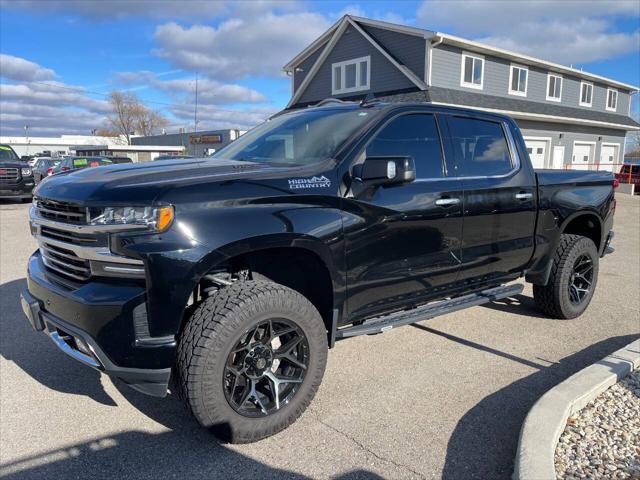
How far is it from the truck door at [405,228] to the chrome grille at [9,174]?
53.2 feet

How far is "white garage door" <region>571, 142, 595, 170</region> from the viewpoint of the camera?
27633 millimetres

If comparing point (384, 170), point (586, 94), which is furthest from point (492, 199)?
point (586, 94)

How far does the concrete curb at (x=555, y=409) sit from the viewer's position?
252cm

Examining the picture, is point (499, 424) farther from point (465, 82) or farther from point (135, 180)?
point (465, 82)

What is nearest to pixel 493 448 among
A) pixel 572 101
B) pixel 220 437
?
pixel 220 437

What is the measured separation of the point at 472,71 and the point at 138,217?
21.4 m

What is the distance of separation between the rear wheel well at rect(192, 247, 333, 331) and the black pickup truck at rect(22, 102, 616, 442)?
1 cm

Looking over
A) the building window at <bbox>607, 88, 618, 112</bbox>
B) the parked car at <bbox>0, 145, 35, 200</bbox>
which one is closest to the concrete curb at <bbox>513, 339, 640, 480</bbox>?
the parked car at <bbox>0, 145, 35, 200</bbox>

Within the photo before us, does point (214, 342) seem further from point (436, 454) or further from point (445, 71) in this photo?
point (445, 71)

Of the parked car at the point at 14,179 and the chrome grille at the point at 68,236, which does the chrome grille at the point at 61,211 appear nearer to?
the chrome grille at the point at 68,236

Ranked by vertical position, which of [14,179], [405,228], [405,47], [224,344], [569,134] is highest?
[405,47]

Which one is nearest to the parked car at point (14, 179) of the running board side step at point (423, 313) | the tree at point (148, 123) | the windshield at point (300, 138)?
the windshield at point (300, 138)

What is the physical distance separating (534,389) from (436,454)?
1222 millimetres

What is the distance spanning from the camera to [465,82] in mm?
21188
